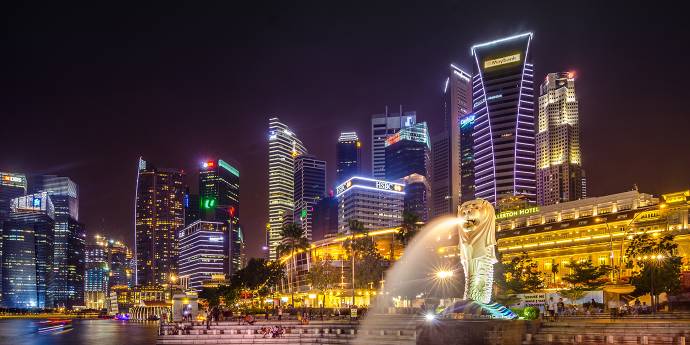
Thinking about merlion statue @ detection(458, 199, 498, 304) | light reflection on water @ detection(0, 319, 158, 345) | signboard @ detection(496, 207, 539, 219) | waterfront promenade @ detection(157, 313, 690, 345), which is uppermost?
signboard @ detection(496, 207, 539, 219)

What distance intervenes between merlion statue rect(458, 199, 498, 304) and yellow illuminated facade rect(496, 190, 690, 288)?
57.5 meters

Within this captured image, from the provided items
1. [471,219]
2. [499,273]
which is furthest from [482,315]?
[499,273]

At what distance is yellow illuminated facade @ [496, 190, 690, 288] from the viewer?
341 ft

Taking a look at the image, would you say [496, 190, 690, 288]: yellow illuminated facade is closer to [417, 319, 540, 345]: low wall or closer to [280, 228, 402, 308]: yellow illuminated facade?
[280, 228, 402, 308]: yellow illuminated facade

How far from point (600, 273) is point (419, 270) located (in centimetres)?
3326

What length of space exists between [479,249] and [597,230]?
80.5m

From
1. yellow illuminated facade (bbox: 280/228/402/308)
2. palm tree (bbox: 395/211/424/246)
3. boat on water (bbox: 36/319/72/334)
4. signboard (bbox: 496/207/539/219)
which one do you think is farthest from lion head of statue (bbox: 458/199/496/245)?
signboard (bbox: 496/207/539/219)

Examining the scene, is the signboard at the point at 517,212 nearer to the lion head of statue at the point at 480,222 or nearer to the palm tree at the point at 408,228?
the palm tree at the point at 408,228

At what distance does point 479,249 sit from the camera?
145ft

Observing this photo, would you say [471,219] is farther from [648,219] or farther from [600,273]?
[648,219]

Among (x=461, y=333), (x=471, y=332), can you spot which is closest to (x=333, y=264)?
(x=461, y=333)

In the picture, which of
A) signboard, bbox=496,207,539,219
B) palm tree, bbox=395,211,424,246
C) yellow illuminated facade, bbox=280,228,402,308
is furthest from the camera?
signboard, bbox=496,207,539,219

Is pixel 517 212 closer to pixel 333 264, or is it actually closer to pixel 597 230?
pixel 597 230

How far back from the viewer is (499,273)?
8444 centimetres
